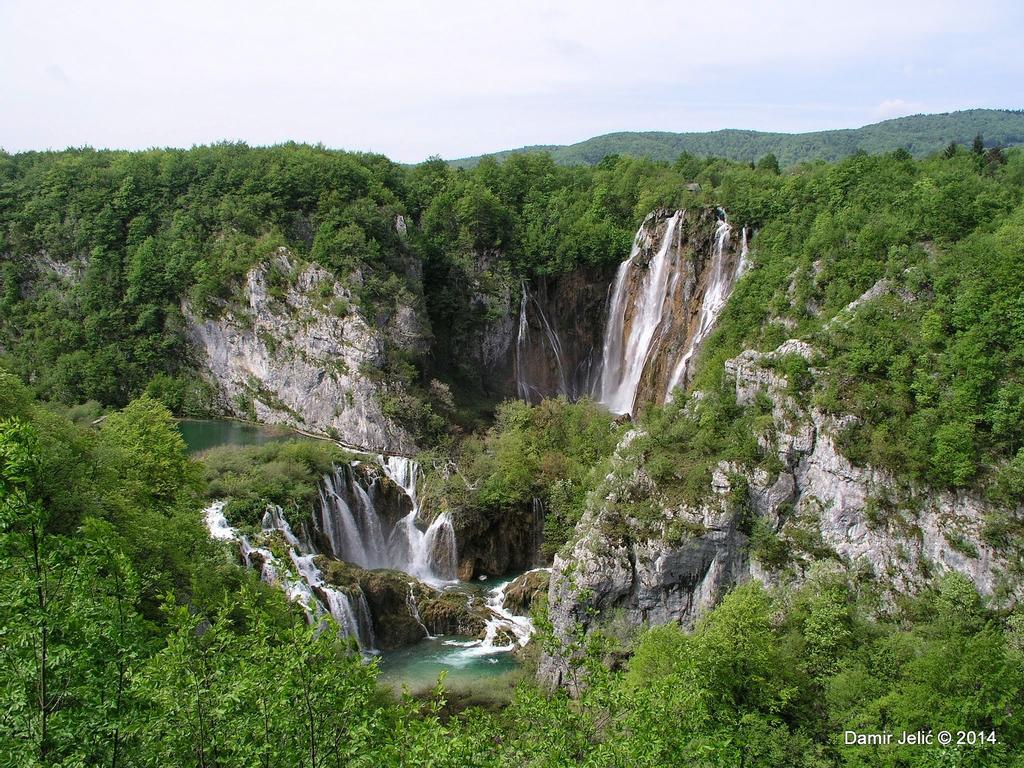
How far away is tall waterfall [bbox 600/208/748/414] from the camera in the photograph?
138 ft

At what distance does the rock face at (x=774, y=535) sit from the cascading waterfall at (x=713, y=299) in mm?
13806

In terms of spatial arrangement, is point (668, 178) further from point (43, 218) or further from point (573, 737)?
point (573, 737)

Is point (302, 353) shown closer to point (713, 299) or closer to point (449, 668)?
point (713, 299)

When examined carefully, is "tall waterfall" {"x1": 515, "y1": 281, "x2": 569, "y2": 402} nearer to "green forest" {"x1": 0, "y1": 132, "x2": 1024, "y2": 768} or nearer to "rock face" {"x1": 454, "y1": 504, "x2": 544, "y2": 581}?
"green forest" {"x1": 0, "y1": 132, "x2": 1024, "y2": 768}

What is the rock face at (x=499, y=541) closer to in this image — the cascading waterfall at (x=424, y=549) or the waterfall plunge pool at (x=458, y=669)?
the cascading waterfall at (x=424, y=549)

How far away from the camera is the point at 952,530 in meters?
23.0

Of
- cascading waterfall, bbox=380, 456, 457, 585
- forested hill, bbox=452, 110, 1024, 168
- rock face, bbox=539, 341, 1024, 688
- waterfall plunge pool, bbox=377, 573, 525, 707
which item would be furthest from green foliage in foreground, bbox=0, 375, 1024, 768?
forested hill, bbox=452, 110, 1024, 168

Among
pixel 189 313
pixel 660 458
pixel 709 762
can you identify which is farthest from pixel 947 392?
pixel 189 313

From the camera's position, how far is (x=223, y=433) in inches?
1779

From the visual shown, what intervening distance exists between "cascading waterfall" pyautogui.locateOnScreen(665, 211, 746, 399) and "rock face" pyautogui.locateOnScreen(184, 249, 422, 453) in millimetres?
15390

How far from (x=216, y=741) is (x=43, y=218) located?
56530 mm

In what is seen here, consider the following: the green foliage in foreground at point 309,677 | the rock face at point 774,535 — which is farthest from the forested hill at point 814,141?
the green foliage in foreground at point 309,677

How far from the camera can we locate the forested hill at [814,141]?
12531 centimetres

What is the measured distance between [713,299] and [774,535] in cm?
1984
